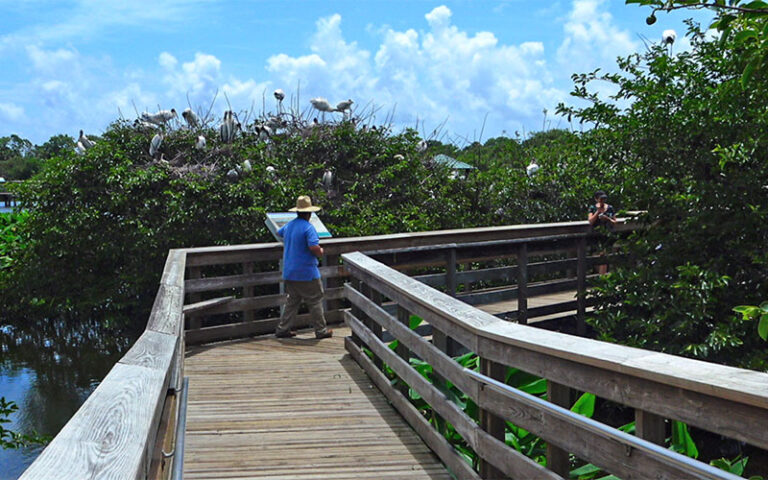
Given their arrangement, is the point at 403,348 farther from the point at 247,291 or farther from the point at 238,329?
the point at 247,291

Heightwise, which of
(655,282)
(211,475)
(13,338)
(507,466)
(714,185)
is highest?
(714,185)

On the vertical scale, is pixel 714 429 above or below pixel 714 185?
below

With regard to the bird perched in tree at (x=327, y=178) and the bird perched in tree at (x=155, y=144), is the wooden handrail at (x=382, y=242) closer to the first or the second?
the bird perched in tree at (x=327, y=178)

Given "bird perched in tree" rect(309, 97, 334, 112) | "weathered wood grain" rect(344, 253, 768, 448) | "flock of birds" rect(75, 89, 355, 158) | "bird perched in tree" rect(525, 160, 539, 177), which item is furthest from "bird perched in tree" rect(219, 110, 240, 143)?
"weathered wood grain" rect(344, 253, 768, 448)

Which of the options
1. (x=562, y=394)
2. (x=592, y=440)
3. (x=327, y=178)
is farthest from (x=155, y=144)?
(x=592, y=440)

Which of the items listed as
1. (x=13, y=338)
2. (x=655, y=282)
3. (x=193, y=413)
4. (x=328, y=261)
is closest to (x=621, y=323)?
(x=655, y=282)

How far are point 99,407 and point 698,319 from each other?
6.36 m

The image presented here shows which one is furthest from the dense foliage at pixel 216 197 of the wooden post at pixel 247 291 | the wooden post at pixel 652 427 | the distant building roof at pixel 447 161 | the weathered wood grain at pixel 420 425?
the wooden post at pixel 652 427

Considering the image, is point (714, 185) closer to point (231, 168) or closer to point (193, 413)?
point (193, 413)

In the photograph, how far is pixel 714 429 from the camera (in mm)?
2330

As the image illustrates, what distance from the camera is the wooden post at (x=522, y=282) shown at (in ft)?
27.9

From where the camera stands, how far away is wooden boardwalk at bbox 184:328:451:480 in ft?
14.7

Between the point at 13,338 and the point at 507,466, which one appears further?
the point at 13,338

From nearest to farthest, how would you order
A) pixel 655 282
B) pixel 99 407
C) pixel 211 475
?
1. pixel 99 407
2. pixel 211 475
3. pixel 655 282
